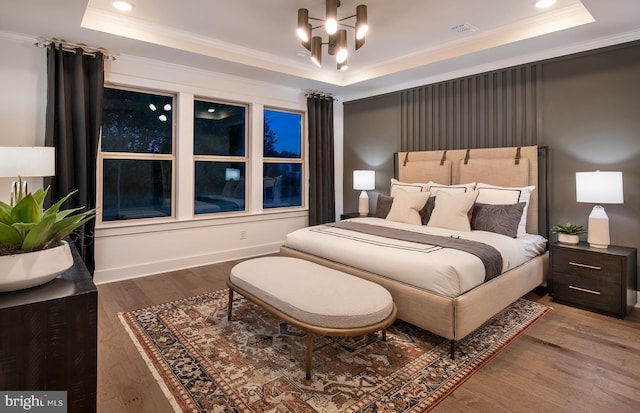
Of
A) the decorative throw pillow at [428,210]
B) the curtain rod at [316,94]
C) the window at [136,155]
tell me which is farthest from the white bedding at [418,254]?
the curtain rod at [316,94]

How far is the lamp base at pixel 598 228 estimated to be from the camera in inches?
121

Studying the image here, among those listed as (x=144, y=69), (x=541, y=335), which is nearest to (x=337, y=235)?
(x=541, y=335)

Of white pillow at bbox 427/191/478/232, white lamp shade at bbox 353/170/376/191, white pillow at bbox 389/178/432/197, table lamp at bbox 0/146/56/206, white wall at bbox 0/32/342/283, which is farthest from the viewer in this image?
white lamp shade at bbox 353/170/376/191

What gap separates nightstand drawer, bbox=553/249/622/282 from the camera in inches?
114

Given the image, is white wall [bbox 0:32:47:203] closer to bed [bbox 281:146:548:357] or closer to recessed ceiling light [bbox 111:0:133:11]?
recessed ceiling light [bbox 111:0:133:11]

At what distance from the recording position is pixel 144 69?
394 centimetres

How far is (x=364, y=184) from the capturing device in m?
5.21

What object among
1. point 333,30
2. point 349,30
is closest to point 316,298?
point 333,30

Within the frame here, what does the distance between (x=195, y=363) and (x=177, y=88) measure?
10.6ft

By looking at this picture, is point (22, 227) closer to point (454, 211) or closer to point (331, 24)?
point (331, 24)

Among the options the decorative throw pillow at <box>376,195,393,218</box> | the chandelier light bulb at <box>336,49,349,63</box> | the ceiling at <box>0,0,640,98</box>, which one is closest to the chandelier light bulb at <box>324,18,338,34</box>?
the chandelier light bulb at <box>336,49,349,63</box>

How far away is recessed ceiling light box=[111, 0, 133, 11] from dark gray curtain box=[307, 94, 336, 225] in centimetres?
275
